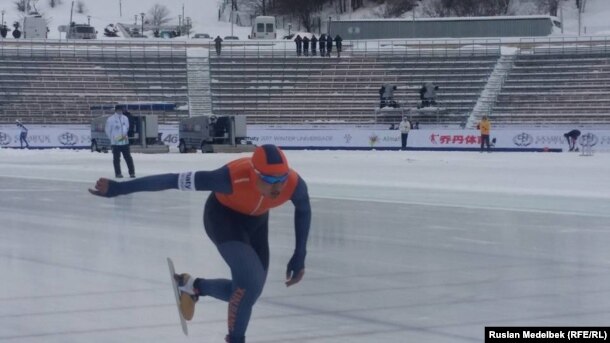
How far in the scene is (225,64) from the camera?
53000 mm

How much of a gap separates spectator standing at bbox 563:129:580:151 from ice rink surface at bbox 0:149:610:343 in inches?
645

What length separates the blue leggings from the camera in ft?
19.3

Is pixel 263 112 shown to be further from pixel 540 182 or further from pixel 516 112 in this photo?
pixel 540 182

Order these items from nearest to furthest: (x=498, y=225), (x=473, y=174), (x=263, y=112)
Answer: (x=498, y=225), (x=473, y=174), (x=263, y=112)

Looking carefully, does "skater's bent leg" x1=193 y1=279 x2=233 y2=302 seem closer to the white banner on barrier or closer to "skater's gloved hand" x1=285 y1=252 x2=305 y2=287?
"skater's gloved hand" x1=285 y1=252 x2=305 y2=287

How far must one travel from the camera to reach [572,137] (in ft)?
115

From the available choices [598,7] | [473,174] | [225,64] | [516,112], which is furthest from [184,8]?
[473,174]

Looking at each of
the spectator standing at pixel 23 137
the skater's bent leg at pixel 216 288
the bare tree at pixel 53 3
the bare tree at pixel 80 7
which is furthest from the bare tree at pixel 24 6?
the skater's bent leg at pixel 216 288

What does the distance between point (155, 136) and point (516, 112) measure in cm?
1453

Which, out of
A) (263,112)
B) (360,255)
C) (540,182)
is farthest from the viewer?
(263,112)

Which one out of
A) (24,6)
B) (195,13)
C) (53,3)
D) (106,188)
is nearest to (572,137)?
(106,188)

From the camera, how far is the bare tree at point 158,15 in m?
95.6

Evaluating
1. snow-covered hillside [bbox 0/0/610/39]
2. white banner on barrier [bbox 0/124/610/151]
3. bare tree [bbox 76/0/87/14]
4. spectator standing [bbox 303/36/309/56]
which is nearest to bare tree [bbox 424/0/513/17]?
snow-covered hillside [bbox 0/0/610/39]

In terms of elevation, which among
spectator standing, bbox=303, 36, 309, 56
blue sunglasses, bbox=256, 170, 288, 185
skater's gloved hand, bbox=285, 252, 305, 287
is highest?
spectator standing, bbox=303, 36, 309, 56
